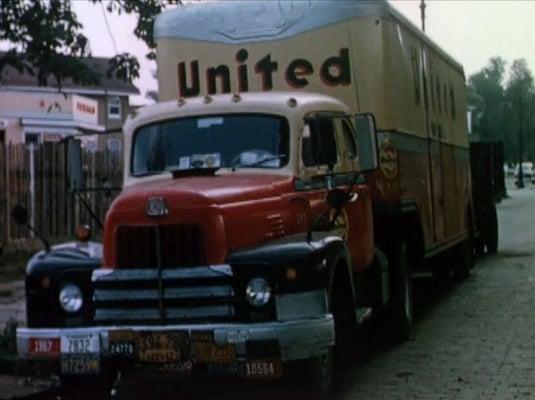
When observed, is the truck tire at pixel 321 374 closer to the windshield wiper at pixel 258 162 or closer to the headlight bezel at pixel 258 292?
the headlight bezel at pixel 258 292

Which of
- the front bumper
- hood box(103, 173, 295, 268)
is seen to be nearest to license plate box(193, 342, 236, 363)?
the front bumper

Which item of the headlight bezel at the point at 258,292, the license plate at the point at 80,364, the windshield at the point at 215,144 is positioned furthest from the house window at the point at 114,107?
the headlight bezel at the point at 258,292

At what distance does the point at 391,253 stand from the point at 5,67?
16.0 ft

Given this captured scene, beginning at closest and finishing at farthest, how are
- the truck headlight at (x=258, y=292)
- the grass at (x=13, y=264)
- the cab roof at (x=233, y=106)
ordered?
1. the truck headlight at (x=258, y=292)
2. the cab roof at (x=233, y=106)
3. the grass at (x=13, y=264)

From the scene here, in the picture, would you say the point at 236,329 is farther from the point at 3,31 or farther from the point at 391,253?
the point at 391,253

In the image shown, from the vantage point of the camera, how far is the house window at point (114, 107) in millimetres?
65688

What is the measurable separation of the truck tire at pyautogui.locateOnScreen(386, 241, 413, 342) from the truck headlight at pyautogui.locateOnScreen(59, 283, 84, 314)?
455cm

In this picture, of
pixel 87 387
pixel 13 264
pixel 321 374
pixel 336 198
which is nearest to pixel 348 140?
pixel 336 198

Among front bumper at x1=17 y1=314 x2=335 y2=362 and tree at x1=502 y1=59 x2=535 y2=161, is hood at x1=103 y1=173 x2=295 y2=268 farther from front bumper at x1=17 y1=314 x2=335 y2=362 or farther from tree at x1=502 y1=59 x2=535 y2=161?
tree at x1=502 y1=59 x2=535 y2=161

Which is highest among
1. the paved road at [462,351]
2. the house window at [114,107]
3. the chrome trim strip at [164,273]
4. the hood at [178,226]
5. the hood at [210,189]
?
the house window at [114,107]

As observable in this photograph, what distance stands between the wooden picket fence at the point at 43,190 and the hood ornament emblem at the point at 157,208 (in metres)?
12.3

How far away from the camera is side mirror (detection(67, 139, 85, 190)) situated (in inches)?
390

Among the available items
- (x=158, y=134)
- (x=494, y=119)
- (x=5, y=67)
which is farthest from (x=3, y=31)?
(x=494, y=119)

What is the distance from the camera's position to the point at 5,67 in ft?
30.5
